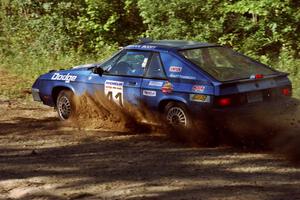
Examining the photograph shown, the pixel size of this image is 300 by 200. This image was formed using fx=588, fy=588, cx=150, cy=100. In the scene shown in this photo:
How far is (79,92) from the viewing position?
386 inches

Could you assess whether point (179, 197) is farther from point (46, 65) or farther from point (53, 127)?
point (46, 65)

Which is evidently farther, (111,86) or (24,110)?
(24,110)

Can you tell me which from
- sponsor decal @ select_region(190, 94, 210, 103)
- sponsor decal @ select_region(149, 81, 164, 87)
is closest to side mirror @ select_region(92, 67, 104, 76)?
sponsor decal @ select_region(149, 81, 164, 87)

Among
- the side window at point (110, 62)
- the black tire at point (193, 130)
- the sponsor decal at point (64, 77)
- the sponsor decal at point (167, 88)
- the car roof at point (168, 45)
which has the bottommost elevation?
the black tire at point (193, 130)

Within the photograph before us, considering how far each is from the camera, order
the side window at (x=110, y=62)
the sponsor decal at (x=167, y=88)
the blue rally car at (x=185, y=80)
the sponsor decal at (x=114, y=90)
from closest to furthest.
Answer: the blue rally car at (x=185, y=80)
the sponsor decal at (x=167, y=88)
the sponsor decal at (x=114, y=90)
the side window at (x=110, y=62)

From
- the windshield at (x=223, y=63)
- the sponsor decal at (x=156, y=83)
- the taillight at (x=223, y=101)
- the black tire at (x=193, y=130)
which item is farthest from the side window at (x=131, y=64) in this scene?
the taillight at (x=223, y=101)

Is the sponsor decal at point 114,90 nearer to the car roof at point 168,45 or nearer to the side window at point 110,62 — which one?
the side window at point 110,62

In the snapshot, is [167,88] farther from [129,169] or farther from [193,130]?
[129,169]

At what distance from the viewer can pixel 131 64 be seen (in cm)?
915

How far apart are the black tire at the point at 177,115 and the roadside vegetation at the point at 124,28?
3.18m

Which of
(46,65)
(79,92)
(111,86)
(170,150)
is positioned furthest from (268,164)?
(46,65)

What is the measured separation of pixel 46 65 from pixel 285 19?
6.72 meters

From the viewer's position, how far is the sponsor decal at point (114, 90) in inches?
359

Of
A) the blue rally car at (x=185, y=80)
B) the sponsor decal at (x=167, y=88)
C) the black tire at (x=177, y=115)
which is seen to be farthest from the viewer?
the sponsor decal at (x=167, y=88)
